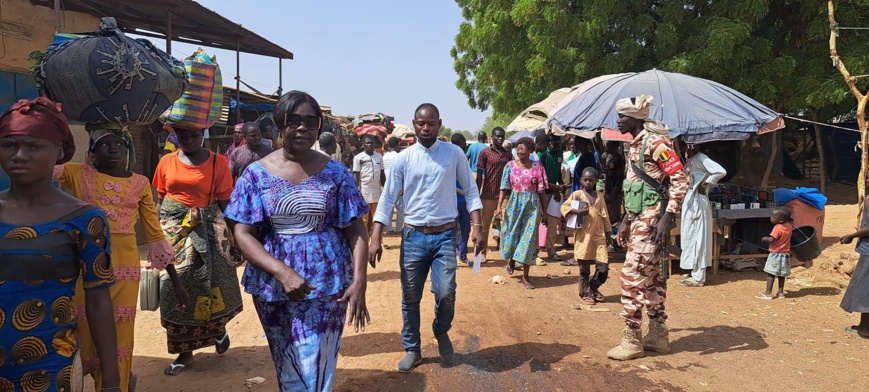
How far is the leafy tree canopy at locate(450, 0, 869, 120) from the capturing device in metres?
13.1

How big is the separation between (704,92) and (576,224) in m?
3.50

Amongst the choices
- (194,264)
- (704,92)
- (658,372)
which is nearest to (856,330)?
(658,372)

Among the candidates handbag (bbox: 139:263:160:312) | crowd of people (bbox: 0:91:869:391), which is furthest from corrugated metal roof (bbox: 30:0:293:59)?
handbag (bbox: 139:263:160:312)

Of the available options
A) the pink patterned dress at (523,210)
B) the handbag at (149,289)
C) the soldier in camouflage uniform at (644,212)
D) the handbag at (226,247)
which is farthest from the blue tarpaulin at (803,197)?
the handbag at (149,289)

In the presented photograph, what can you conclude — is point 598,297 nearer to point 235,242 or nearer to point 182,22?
point 235,242

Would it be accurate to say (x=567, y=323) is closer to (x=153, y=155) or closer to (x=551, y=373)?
(x=551, y=373)

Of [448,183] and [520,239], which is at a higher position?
[448,183]

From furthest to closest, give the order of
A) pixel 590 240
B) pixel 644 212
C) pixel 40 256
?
pixel 590 240 < pixel 644 212 < pixel 40 256

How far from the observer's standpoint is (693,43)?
45.6ft

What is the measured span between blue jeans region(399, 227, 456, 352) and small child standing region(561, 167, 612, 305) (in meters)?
2.78

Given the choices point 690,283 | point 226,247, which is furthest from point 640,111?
point 690,283

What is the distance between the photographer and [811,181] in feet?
64.5

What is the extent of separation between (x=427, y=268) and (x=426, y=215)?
18.0 inches

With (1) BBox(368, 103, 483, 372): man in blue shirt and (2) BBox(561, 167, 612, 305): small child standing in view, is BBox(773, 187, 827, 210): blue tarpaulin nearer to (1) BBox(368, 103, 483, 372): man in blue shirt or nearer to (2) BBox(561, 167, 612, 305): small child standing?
(2) BBox(561, 167, 612, 305): small child standing
